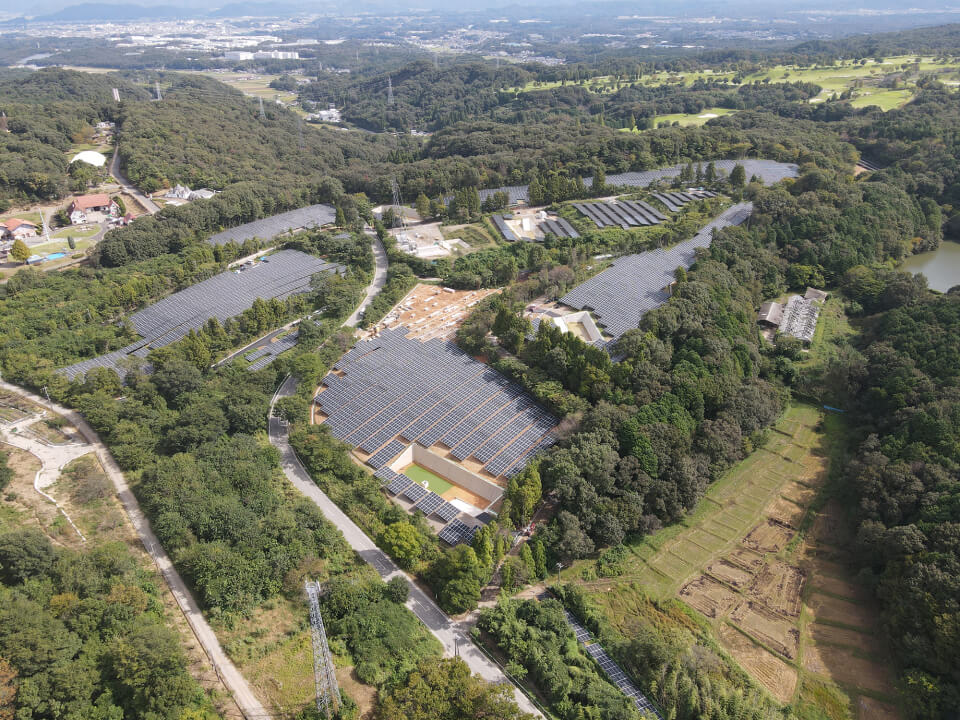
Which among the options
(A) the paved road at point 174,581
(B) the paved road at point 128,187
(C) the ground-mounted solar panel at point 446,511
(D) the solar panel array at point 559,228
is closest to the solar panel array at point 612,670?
(C) the ground-mounted solar panel at point 446,511

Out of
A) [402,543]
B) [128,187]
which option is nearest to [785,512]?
[402,543]

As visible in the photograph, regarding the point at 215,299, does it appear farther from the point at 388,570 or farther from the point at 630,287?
the point at 630,287

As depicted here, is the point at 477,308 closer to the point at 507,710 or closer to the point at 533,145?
the point at 507,710

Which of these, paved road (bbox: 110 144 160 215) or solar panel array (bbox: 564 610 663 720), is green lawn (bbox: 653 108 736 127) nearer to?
paved road (bbox: 110 144 160 215)

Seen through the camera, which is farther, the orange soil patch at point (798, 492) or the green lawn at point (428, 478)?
the orange soil patch at point (798, 492)

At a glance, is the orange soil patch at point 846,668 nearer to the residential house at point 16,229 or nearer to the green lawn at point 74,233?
the green lawn at point 74,233

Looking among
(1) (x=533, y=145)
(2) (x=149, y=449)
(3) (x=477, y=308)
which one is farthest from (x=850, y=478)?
(1) (x=533, y=145)
